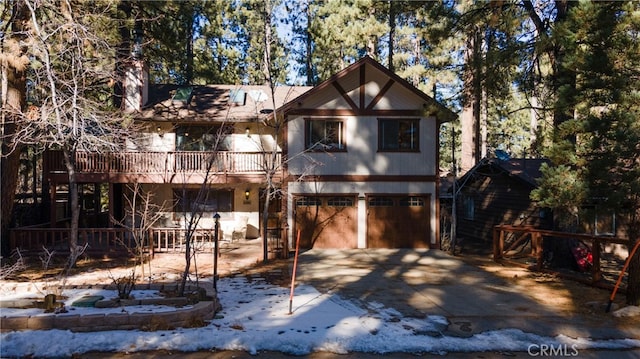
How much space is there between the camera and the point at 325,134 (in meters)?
16.7

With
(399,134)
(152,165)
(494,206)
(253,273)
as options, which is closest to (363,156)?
A: (399,134)

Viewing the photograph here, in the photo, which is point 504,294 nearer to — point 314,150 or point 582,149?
point 582,149

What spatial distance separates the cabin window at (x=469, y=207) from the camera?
2252 cm

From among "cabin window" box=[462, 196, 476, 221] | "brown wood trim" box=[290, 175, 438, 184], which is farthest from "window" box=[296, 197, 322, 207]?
"cabin window" box=[462, 196, 476, 221]

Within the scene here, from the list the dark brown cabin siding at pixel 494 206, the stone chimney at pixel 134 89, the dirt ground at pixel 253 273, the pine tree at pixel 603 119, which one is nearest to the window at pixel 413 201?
the dirt ground at pixel 253 273

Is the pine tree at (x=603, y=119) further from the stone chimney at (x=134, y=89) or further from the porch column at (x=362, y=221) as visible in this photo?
the stone chimney at (x=134, y=89)

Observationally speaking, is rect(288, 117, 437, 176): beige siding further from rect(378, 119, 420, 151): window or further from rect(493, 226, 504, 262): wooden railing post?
rect(493, 226, 504, 262): wooden railing post

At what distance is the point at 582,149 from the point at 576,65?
177 cm

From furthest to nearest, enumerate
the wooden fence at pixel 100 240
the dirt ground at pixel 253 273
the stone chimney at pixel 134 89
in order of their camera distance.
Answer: the stone chimney at pixel 134 89, the wooden fence at pixel 100 240, the dirt ground at pixel 253 273

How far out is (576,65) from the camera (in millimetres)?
9289

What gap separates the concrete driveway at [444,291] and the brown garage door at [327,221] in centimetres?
76

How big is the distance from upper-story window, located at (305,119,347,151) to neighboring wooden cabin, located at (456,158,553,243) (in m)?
4.80

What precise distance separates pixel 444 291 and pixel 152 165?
11366mm

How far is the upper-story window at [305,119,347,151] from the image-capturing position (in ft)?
54.6
